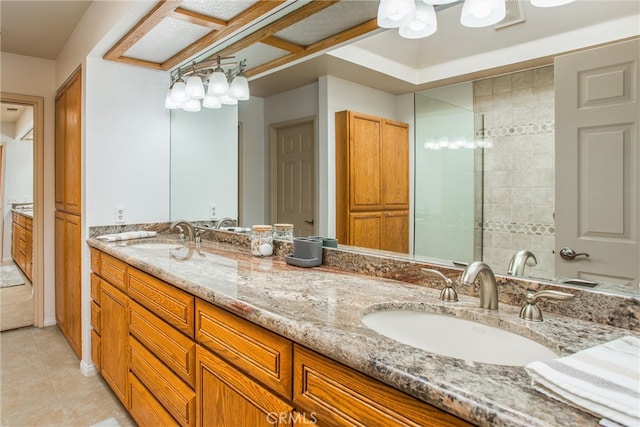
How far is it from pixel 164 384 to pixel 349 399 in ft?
3.71

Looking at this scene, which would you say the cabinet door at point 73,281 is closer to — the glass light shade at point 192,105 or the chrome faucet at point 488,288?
the glass light shade at point 192,105

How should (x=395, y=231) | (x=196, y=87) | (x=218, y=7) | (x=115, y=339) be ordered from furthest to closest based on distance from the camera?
1. (x=196, y=87)
2. (x=115, y=339)
3. (x=218, y=7)
4. (x=395, y=231)

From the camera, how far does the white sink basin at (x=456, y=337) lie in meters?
0.90

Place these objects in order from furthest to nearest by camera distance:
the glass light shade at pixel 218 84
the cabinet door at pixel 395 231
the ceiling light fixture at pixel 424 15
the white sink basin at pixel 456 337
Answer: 1. the glass light shade at pixel 218 84
2. the cabinet door at pixel 395 231
3. the ceiling light fixture at pixel 424 15
4. the white sink basin at pixel 456 337

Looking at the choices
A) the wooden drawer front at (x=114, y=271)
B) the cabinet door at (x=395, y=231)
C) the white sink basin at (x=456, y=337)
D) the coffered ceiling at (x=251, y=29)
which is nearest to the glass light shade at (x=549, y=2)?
the coffered ceiling at (x=251, y=29)

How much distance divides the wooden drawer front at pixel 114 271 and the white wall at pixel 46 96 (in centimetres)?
160

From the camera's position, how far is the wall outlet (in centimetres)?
276

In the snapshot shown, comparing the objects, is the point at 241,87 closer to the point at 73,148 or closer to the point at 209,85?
the point at 209,85

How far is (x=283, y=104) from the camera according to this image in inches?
80.0

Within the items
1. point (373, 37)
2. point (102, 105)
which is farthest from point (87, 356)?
point (373, 37)

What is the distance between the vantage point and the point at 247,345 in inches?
44.3

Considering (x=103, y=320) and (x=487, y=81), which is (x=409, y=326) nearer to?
(x=487, y=81)

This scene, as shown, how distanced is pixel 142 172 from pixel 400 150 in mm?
2120

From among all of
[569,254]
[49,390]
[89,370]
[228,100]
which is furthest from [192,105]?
[569,254]
